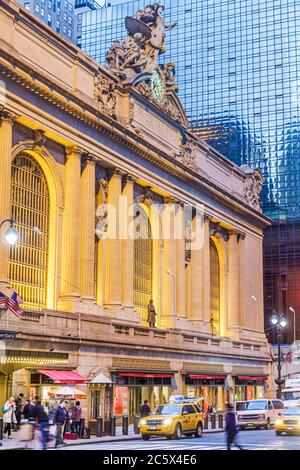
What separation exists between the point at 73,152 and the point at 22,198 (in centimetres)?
529

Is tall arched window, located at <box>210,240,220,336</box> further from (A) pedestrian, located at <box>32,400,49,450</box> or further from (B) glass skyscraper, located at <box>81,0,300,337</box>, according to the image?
(A) pedestrian, located at <box>32,400,49,450</box>

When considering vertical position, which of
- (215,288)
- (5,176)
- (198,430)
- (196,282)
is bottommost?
(198,430)

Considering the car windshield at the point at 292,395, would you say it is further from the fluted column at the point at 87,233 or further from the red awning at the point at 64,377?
the red awning at the point at 64,377

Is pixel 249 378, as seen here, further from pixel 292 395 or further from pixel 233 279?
pixel 233 279

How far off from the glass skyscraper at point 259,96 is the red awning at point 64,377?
73215mm

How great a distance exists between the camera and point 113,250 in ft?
182

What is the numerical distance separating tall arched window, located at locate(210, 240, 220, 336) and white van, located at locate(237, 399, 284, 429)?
84.4 ft

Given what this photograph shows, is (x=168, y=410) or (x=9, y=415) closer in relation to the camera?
(x=9, y=415)

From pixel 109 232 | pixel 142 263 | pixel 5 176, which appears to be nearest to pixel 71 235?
pixel 109 232

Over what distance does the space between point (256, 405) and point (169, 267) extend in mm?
17681

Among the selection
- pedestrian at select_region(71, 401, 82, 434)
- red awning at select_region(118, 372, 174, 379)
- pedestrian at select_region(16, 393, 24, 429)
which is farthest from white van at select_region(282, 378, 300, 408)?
pedestrian at select_region(16, 393, 24, 429)

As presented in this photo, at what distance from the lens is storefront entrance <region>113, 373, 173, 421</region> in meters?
49.5

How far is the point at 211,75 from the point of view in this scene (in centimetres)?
11769

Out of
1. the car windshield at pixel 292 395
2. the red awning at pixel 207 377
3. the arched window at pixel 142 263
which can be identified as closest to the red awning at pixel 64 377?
the arched window at pixel 142 263
